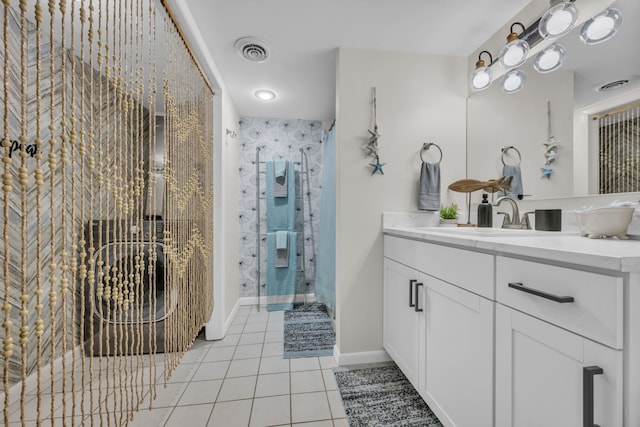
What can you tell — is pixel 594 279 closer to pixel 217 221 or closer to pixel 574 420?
pixel 574 420

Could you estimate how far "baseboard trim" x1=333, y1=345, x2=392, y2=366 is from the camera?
1852 millimetres

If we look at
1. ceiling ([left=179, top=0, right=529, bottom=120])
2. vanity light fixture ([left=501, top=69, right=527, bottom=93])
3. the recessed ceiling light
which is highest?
ceiling ([left=179, top=0, right=529, bottom=120])

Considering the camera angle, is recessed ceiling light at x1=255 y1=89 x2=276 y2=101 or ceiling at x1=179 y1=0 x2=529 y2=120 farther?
recessed ceiling light at x1=255 y1=89 x2=276 y2=101

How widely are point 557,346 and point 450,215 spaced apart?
128cm

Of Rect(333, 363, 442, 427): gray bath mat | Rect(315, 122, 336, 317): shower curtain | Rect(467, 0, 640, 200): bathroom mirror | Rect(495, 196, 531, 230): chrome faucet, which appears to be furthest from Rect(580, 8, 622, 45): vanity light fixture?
Rect(333, 363, 442, 427): gray bath mat

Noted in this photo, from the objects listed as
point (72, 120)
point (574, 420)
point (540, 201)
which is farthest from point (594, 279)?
point (72, 120)

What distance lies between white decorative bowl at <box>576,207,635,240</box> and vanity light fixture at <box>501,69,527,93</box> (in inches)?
36.1

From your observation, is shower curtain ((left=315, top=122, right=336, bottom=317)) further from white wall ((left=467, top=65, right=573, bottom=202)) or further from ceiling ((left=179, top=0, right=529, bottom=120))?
white wall ((left=467, top=65, right=573, bottom=202))

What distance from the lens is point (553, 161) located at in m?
1.49

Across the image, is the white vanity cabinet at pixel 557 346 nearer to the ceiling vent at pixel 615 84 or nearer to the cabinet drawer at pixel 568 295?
the cabinet drawer at pixel 568 295

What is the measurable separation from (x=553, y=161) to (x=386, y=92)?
40.7 inches

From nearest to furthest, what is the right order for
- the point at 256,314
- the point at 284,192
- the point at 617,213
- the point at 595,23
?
the point at 617,213 < the point at 595,23 < the point at 256,314 < the point at 284,192

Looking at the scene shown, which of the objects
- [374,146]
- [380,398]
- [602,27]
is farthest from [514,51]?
[380,398]

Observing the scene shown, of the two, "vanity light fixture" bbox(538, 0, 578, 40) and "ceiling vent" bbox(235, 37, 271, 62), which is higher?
"ceiling vent" bbox(235, 37, 271, 62)
